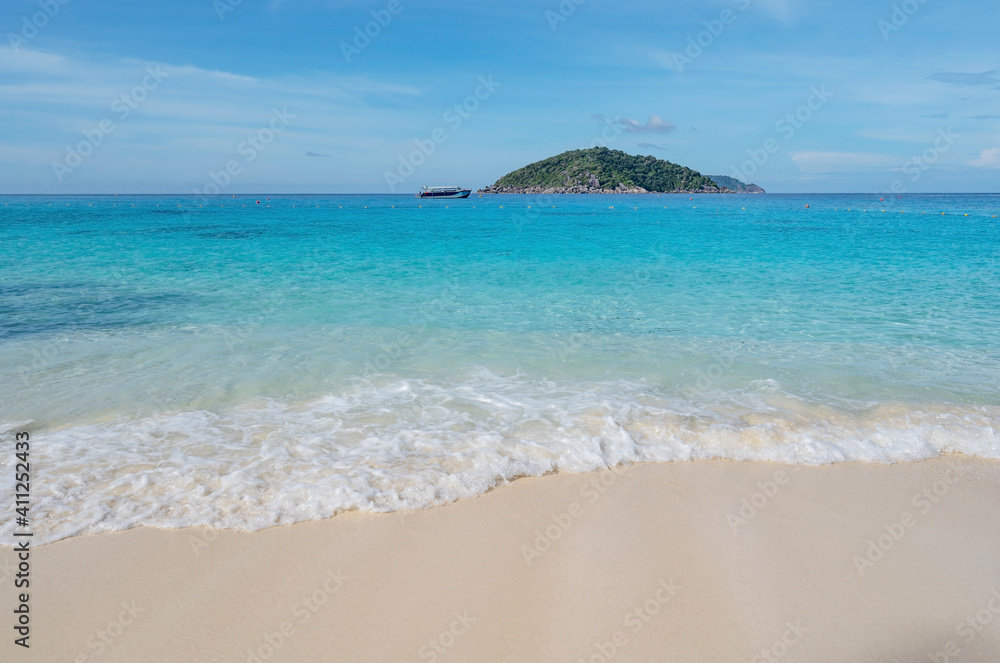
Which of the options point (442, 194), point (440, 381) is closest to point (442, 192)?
point (442, 194)

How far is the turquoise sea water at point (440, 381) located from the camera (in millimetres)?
6094

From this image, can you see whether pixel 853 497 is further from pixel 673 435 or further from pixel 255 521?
pixel 255 521

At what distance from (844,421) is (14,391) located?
12286mm

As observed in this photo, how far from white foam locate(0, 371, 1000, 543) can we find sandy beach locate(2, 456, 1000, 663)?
0.41 meters

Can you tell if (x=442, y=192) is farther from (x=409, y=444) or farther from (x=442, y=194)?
(x=409, y=444)

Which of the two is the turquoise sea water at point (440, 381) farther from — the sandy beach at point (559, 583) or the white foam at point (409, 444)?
the sandy beach at point (559, 583)

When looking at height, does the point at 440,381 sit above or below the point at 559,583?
above

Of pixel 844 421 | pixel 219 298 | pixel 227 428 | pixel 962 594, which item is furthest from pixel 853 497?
pixel 219 298

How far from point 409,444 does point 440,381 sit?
242 centimetres

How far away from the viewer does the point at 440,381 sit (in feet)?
30.1

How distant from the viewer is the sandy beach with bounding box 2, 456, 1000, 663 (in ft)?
12.9

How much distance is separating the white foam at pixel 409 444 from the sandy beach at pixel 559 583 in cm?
41

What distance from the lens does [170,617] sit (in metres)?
4.13

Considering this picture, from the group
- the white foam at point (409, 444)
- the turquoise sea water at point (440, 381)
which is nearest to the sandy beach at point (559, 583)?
the white foam at point (409, 444)
